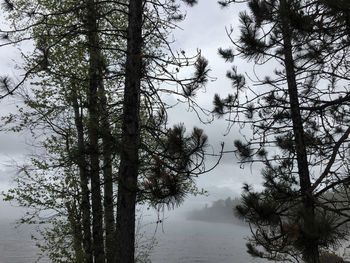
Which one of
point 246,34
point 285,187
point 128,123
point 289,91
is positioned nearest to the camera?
point 285,187

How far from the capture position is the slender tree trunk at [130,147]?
438cm

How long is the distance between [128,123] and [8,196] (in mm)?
6580

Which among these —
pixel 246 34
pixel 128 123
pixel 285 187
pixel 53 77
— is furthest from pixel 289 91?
pixel 53 77

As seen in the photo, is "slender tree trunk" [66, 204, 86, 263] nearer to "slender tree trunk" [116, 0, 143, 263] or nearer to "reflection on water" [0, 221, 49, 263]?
"slender tree trunk" [116, 0, 143, 263]

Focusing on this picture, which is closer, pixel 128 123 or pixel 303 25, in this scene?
pixel 303 25

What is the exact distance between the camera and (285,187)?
4.46 metres

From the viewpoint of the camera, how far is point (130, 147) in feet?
14.2

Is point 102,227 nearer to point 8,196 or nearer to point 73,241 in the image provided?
point 73,241

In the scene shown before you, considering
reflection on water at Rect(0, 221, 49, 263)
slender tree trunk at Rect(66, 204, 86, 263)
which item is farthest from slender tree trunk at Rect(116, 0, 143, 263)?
reflection on water at Rect(0, 221, 49, 263)

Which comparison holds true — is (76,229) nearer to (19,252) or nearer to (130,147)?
(130,147)

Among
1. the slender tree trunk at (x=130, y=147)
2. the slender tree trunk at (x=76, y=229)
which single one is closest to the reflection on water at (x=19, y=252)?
the slender tree trunk at (x=76, y=229)

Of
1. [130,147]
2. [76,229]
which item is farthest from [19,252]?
[130,147]

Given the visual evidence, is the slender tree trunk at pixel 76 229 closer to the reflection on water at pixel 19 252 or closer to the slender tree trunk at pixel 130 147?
the slender tree trunk at pixel 130 147

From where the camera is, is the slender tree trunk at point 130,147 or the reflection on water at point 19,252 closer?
the slender tree trunk at point 130,147
